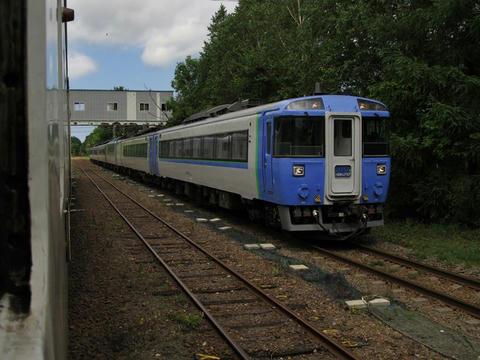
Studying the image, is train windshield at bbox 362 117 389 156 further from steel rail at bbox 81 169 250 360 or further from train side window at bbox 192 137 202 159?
train side window at bbox 192 137 202 159

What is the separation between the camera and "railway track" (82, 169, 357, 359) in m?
4.36

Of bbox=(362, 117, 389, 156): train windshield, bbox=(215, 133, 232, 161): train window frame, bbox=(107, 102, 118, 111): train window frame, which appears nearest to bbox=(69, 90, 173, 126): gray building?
bbox=(107, 102, 118, 111): train window frame

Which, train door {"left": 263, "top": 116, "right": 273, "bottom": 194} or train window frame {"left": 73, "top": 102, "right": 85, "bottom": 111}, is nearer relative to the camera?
train door {"left": 263, "top": 116, "right": 273, "bottom": 194}

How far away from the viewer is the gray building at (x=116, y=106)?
53.2 meters

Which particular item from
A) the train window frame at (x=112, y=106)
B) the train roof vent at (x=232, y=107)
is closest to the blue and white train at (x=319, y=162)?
the train roof vent at (x=232, y=107)

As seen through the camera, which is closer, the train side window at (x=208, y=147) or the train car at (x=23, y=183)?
the train car at (x=23, y=183)

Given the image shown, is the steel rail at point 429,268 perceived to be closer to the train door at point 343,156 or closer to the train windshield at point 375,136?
the train door at point 343,156

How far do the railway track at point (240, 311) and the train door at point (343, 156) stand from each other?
270 cm

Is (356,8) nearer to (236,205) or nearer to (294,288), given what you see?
(236,205)

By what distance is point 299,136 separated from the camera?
8.73 meters

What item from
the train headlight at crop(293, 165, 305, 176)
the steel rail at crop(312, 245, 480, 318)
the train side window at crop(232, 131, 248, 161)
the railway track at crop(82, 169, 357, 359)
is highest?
the train side window at crop(232, 131, 248, 161)

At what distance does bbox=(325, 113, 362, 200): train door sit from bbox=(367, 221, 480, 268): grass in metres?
1.68

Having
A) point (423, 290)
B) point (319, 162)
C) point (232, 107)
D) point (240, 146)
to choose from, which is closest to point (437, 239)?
point (319, 162)

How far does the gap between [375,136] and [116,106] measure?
162 feet
